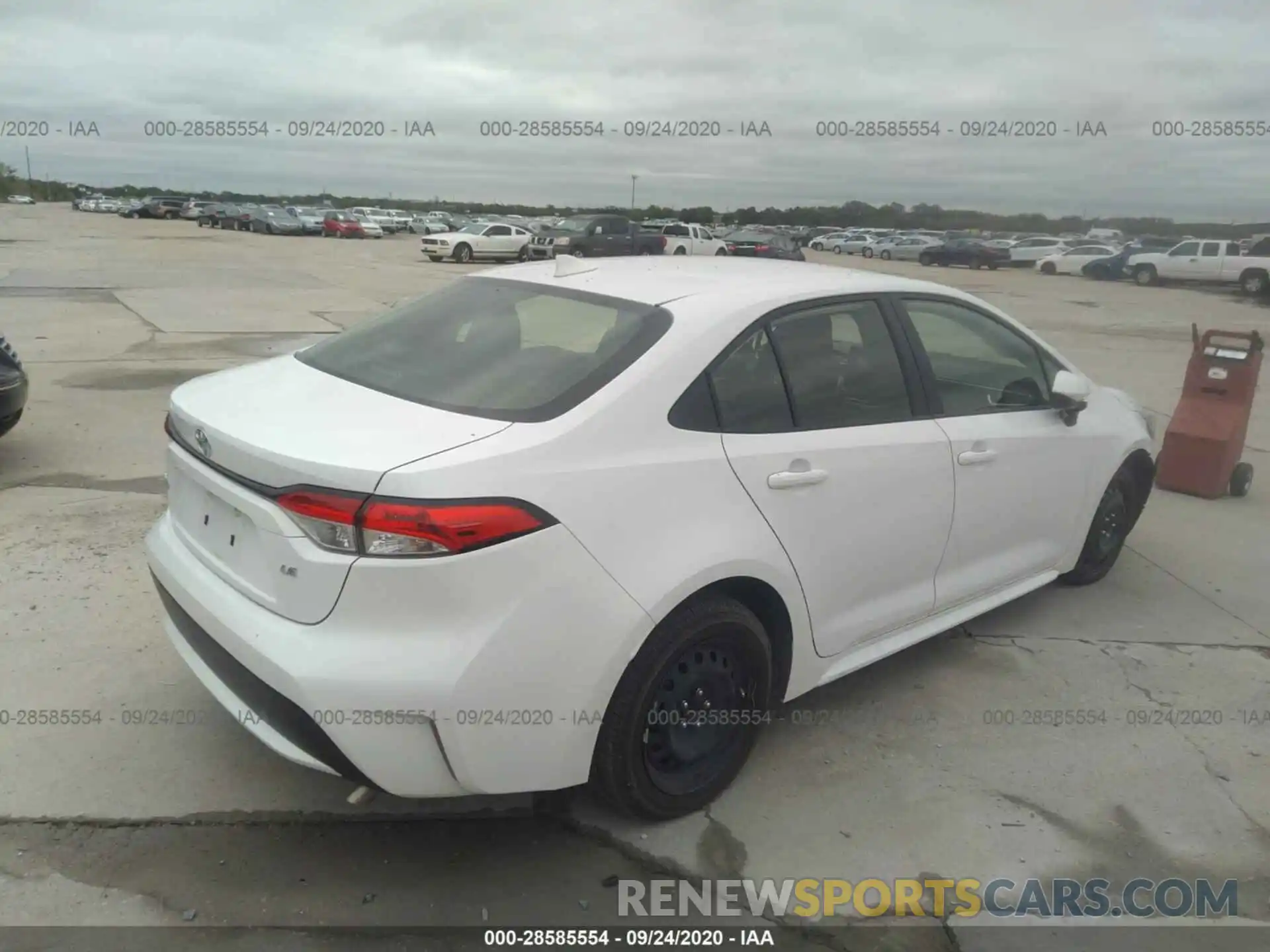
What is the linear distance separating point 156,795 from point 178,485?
3.19 feet

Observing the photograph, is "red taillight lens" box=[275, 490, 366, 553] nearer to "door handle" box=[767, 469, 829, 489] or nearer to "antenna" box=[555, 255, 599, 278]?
"door handle" box=[767, 469, 829, 489]

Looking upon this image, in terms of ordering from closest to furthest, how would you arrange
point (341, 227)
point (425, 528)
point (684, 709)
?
point (425, 528)
point (684, 709)
point (341, 227)

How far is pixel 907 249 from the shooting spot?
1885 inches

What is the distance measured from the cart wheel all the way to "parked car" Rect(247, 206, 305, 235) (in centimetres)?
5072

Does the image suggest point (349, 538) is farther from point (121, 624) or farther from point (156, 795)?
point (121, 624)

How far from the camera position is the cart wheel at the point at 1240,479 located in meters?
6.67

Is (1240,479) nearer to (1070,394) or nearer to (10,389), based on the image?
(1070,394)

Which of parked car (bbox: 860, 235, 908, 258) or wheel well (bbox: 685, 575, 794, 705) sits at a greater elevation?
parked car (bbox: 860, 235, 908, 258)

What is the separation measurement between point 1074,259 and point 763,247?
16.0m

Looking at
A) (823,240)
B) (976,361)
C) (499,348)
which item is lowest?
(976,361)

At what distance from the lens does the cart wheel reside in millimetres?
6668

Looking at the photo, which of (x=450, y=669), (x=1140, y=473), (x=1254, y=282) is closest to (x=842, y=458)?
(x=450, y=669)

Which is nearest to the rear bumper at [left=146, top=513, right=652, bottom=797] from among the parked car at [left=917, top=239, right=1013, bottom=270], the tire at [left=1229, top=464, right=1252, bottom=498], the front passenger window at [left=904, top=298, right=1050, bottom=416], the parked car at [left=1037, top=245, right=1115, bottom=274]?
the front passenger window at [left=904, top=298, right=1050, bottom=416]

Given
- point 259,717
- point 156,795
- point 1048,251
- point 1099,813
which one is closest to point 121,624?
point 156,795
